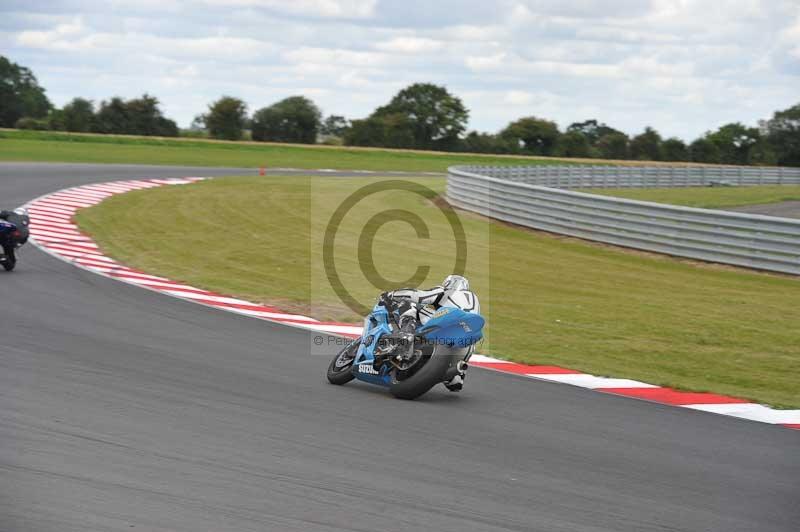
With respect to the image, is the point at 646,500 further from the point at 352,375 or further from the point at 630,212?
the point at 630,212

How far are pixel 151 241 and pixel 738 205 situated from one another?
69.7 ft

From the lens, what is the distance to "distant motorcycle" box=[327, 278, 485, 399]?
8102mm

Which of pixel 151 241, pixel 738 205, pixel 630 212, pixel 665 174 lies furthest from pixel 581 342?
pixel 665 174

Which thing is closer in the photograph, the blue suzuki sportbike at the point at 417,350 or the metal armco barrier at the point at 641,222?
the blue suzuki sportbike at the point at 417,350

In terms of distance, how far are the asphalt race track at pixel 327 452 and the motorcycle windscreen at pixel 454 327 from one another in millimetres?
621

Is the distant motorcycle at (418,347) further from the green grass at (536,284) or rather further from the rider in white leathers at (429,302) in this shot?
the green grass at (536,284)

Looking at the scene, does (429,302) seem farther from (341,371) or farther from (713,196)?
(713,196)

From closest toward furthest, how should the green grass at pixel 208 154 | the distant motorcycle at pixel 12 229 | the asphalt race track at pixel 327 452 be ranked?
the asphalt race track at pixel 327 452 < the distant motorcycle at pixel 12 229 < the green grass at pixel 208 154

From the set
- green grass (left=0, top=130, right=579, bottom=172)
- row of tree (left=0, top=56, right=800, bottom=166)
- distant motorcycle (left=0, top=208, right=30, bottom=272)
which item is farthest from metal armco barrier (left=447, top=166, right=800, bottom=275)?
row of tree (left=0, top=56, right=800, bottom=166)

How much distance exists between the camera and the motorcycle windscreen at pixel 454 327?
805 centimetres

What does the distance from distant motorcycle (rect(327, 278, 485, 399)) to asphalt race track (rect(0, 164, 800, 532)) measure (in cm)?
21

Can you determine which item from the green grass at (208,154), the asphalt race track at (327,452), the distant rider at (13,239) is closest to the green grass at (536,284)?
the asphalt race track at (327,452)

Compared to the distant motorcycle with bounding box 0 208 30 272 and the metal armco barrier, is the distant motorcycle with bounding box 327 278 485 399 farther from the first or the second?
the metal armco barrier

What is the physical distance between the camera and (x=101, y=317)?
38.7 ft
